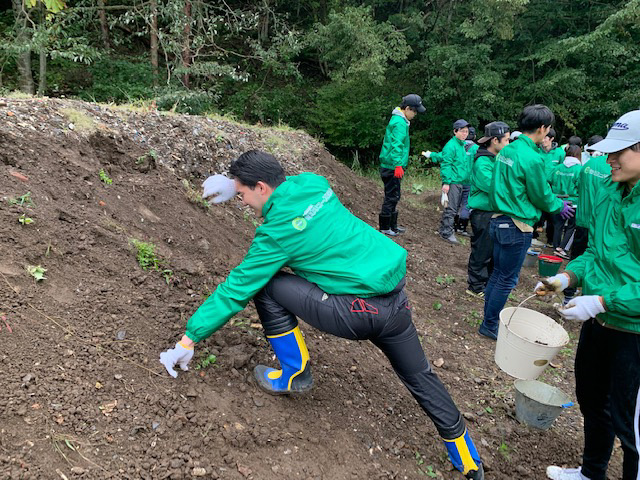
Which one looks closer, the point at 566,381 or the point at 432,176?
the point at 566,381

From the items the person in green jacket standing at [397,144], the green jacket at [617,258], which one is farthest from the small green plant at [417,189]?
the green jacket at [617,258]

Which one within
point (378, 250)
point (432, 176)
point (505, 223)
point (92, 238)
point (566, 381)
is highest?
point (378, 250)

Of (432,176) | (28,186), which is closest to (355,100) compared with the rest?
(432,176)

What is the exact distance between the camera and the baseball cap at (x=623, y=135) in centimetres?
197

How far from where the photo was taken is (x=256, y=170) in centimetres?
223

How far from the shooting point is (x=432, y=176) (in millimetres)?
13508

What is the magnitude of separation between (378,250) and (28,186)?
8.46ft

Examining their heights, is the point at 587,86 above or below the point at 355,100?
above

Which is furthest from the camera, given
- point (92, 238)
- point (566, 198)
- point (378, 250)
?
point (566, 198)

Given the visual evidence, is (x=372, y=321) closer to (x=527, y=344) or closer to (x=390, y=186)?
(x=527, y=344)

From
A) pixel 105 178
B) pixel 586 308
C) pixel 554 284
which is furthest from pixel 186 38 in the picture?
pixel 586 308

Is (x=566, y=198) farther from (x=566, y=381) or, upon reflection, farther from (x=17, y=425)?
(x=17, y=425)

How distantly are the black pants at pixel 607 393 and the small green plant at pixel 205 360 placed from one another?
6.55ft

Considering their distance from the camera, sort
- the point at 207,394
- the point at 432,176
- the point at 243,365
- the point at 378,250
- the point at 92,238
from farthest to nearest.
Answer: the point at 432,176 < the point at 92,238 < the point at 243,365 < the point at 207,394 < the point at 378,250
